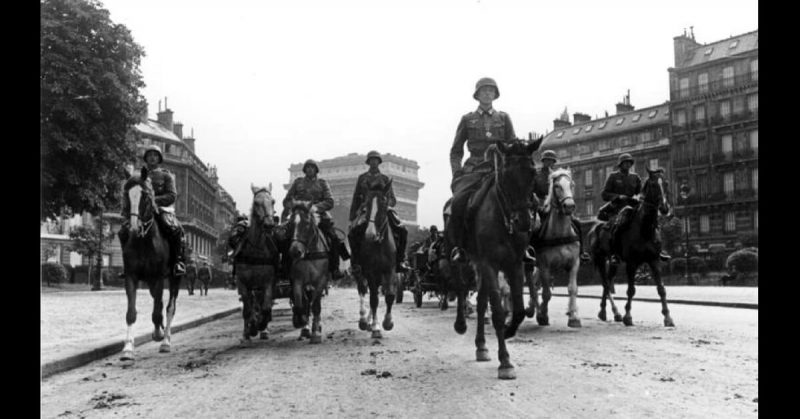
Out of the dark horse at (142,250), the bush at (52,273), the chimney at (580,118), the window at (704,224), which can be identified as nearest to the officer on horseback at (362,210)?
A: the dark horse at (142,250)

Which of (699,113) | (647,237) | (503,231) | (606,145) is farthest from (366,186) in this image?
(606,145)

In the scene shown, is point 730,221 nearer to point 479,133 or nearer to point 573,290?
point 573,290

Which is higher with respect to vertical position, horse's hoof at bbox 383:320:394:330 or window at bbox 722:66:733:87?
window at bbox 722:66:733:87

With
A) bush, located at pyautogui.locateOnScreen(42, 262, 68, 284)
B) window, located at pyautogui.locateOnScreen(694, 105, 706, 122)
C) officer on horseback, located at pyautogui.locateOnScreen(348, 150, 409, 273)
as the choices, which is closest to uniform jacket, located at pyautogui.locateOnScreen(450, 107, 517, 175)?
officer on horseback, located at pyautogui.locateOnScreen(348, 150, 409, 273)

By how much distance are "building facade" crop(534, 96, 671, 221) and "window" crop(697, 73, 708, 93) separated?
23348 millimetres

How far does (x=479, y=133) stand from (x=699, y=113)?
5574cm

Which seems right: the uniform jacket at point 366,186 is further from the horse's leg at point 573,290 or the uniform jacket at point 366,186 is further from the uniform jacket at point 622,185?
the uniform jacket at point 622,185

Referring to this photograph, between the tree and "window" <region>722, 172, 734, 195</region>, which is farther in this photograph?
"window" <region>722, 172, 734, 195</region>

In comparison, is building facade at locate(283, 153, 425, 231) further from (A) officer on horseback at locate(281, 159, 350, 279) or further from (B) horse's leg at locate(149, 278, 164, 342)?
(B) horse's leg at locate(149, 278, 164, 342)

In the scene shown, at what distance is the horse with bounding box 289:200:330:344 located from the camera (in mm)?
10758

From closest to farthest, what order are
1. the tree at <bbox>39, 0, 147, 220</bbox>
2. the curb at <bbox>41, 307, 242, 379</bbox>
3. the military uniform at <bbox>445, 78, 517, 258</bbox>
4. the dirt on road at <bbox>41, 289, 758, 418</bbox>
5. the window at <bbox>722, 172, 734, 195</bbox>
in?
the dirt on road at <bbox>41, 289, 758, 418</bbox> → the tree at <bbox>39, 0, 147, 220</bbox> → the curb at <bbox>41, 307, 242, 379</bbox> → the military uniform at <bbox>445, 78, 517, 258</bbox> → the window at <bbox>722, 172, 734, 195</bbox>

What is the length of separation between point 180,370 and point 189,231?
48.9 metres

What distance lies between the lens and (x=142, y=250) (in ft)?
32.4
